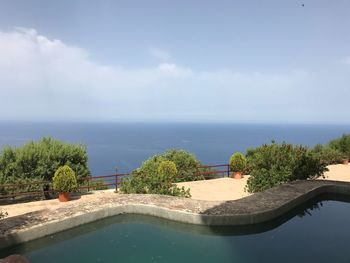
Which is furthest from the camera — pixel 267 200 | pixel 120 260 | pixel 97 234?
pixel 267 200

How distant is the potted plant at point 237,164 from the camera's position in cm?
1686

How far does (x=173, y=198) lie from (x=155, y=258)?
3537mm

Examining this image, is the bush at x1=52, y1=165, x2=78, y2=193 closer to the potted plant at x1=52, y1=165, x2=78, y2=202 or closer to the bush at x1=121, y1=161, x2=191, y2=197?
the potted plant at x1=52, y1=165, x2=78, y2=202

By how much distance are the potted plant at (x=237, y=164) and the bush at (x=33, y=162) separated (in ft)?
25.2

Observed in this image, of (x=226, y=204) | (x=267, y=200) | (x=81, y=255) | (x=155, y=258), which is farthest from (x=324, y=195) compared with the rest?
(x=81, y=255)

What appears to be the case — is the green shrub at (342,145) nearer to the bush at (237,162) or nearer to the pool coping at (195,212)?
the bush at (237,162)

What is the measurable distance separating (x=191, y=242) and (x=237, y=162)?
375 inches

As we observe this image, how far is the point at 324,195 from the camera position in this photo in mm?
12102

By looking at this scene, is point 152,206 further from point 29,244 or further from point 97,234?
point 29,244

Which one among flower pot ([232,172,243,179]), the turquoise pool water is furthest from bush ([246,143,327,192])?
flower pot ([232,172,243,179])

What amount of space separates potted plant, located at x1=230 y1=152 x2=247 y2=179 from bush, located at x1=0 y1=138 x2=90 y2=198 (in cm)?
768

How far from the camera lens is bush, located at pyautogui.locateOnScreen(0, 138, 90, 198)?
15844mm

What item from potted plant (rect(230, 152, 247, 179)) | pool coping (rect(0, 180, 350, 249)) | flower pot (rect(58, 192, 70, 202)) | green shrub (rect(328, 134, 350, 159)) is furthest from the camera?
green shrub (rect(328, 134, 350, 159))

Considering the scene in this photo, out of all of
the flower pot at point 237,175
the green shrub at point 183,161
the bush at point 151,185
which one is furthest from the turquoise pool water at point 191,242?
the green shrub at point 183,161
